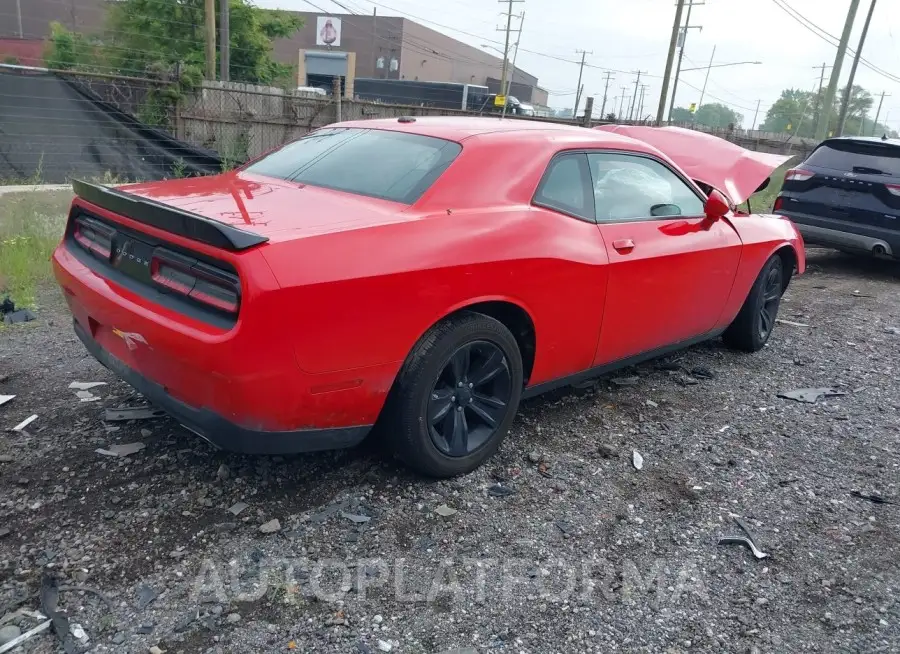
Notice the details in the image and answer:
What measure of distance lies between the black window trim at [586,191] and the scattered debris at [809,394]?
6.54 feet

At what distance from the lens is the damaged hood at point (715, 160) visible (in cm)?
573

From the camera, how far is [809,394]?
4652 millimetres

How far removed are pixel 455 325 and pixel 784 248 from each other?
3454 millimetres

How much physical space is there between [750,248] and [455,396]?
2.71 meters

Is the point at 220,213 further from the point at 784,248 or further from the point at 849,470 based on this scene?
the point at 784,248

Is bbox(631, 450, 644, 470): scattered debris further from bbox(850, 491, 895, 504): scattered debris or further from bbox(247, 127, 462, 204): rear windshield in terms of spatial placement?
bbox(247, 127, 462, 204): rear windshield

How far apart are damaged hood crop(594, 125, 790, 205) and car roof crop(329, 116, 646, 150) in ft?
6.12

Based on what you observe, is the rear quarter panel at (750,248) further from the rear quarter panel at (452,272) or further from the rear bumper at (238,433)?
the rear bumper at (238,433)

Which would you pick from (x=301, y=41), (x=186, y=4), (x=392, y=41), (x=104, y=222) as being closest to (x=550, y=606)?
(x=104, y=222)

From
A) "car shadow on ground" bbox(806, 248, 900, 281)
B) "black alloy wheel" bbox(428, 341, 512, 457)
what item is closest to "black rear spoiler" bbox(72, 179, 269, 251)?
"black alloy wheel" bbox(428, 341, 512, 457)

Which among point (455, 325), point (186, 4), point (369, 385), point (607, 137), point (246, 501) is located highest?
point (186, 4)

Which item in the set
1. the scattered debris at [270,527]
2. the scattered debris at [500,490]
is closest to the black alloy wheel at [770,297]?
the scattered debris at [500,490]

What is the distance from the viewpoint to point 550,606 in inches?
97.4

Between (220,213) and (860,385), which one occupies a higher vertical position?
(220,213)
